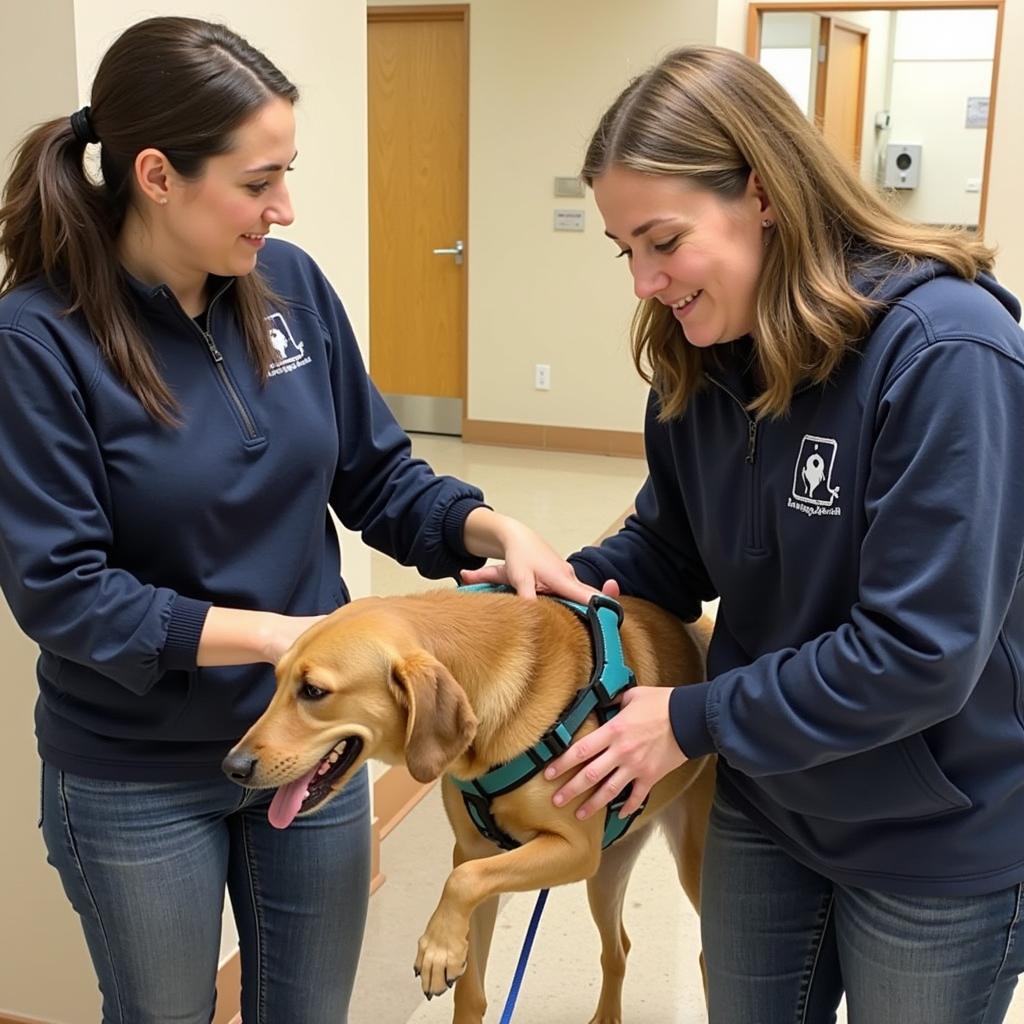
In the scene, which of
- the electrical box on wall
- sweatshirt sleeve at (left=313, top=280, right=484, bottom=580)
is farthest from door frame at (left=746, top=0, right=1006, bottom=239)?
sweatshirt sleeve at (left=313, top=280, right=484, bottom=580)

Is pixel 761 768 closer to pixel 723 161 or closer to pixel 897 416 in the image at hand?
pixel 897 416

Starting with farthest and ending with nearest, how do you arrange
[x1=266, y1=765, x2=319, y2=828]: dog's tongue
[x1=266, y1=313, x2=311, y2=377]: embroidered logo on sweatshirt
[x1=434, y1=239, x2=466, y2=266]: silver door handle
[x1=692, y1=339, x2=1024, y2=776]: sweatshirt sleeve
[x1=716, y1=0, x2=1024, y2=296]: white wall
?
[x1=434, y1=239, x2=466, y2=266]: silver door handle → [x1=716, y1=0, x2=1024, y2=296]: white wall → [x1=266, y1=313, x2=311, y2=377]: embroidered logo on sweatshirt → [x1=266, y1=765, x2=319, y2=828]: dog's tongue → [x1=692, y1=339, x2=1024, y2=776]: sweatshirt sleeve

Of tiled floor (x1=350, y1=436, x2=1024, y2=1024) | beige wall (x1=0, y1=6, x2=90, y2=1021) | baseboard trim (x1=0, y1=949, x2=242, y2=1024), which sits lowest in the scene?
tiled floor (x1=350, y1=436, x2=1024, y2=1024)

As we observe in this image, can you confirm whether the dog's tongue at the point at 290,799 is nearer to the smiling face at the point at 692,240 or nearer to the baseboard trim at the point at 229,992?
the smiling face at the point at 692,240

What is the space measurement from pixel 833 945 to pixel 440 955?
1.69ft

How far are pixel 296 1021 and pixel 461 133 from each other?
6.69 m

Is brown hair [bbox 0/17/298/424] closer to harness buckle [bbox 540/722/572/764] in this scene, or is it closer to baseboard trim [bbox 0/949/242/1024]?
harness buckle [bbox 540/722/572/764]

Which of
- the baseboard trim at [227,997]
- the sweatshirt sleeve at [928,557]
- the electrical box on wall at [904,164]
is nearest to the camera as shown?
the sweatshirt sleeve at [928,557]

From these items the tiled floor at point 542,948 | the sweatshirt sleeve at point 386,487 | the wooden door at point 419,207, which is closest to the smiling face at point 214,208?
the sweatshirt sleeve at point 386,487

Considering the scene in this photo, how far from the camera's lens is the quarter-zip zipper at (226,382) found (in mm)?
1635

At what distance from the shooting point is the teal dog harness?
65.7 inches

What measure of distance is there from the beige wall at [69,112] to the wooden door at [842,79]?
21.9 feet

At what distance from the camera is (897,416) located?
128 cm

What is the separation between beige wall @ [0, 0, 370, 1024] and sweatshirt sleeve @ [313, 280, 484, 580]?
577 millimetres
